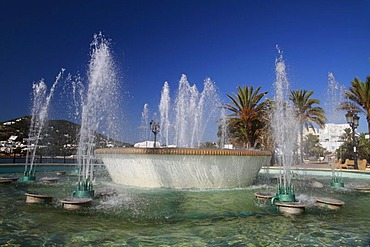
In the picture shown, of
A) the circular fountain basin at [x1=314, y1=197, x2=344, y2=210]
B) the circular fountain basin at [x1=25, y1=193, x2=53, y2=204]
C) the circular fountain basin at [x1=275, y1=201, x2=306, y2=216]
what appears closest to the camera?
the circular fountain basin at [x1=275, y1=201, x2=306, y2=216]

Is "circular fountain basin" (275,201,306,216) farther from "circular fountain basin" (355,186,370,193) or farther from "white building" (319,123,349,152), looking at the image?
"white building" (319,123,349,152)

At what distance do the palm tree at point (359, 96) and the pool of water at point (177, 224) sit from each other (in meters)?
20.0

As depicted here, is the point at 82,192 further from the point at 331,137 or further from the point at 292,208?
the point at 331,137

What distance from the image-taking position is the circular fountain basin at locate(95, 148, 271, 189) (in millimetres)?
8641

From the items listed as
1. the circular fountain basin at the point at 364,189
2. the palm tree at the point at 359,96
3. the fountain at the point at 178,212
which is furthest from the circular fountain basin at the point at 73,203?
the palm tree at the point at 359,96

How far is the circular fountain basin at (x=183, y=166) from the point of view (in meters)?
8.64

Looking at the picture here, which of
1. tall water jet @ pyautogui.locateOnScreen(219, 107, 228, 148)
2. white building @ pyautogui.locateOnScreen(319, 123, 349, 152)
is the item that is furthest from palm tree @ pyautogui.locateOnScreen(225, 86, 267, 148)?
white building @ pyautogui.locateOnScreen(319, 123, 349, 152)

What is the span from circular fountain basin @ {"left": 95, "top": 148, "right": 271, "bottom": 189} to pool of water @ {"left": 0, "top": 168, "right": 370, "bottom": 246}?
5.71 feet

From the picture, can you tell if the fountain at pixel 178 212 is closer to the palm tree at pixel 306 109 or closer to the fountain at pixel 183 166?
the fountain at pixel 183 166

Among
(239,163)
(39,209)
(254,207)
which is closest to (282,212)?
(254,207)

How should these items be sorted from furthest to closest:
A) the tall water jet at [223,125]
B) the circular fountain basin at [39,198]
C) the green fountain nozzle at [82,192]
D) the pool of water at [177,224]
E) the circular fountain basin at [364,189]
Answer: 1. the tall water jet at [223,125]
2. the circular fountain basin at [364,189]
3. the green fountain nozzle at [82,192]
4. the circular fountain basin at [39,198]
5. the pool of water at [177,224]

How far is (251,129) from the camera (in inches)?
1014

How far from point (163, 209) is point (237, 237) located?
2.30 meters

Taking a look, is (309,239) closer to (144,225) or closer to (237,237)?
(237,237)
